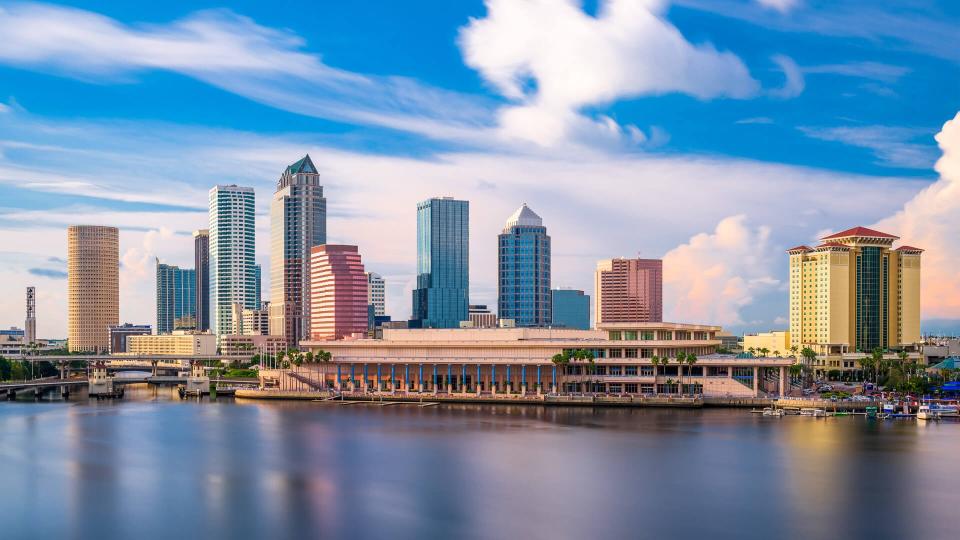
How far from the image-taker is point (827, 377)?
145000mm

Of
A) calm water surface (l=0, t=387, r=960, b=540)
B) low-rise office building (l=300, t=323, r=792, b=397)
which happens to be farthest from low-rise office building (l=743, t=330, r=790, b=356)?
calm water surface (l=0, t=387, r=960, b=540)

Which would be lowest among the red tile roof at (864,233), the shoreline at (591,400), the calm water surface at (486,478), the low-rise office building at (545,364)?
the shoreline at (591,400)

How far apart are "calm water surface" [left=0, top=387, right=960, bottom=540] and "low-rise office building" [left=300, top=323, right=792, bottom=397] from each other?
13184 mm

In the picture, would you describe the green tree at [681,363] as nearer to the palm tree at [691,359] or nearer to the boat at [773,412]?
the palm tree at [691,359]

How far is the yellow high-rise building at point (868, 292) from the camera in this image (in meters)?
160

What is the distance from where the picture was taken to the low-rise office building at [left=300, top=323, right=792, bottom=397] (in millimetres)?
101062

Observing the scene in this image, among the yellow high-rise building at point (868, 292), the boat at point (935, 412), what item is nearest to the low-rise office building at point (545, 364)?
the boat at point (935, 412)

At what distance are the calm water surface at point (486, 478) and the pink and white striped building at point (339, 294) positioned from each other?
10440cm

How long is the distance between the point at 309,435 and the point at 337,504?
27441 millimetres

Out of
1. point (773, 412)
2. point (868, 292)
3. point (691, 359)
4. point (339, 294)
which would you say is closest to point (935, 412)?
point (773, 412)

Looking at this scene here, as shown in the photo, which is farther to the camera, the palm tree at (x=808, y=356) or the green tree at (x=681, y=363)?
the palm tree at (x=808, y=356)

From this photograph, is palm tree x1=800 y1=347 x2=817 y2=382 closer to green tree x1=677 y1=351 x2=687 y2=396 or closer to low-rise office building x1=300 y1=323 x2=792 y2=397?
low-rise office building x1=300 y1=323 x2=792 y2=397

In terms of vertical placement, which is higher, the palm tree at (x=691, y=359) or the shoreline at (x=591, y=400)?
the palm tree at (x=691, y=359)

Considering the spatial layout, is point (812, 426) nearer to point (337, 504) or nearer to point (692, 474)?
point (692, 474)
